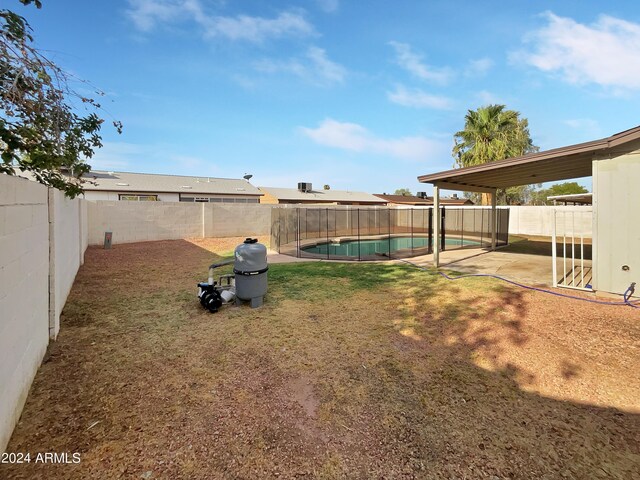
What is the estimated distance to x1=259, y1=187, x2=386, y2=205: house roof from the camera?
90.7ft

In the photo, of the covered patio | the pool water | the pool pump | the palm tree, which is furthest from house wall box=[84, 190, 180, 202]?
the palm tree

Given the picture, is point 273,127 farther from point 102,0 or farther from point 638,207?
point 638,207

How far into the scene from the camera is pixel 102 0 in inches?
217

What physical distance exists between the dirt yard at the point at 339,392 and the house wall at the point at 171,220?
8.83 metres

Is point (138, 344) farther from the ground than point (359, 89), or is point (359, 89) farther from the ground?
point (359, 89)

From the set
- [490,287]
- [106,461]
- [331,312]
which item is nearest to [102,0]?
[331,312]

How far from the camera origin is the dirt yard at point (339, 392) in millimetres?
1937

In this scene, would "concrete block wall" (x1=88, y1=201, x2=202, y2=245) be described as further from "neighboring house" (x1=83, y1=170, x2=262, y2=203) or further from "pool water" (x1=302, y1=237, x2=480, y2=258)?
"neighboring house" (x1=83, y1=170, x2=262, y2=203)

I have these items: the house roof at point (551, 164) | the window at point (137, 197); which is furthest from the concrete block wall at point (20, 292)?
the window at point (137, 197)

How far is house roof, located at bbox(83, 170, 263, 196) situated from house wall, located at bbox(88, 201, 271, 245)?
722cm

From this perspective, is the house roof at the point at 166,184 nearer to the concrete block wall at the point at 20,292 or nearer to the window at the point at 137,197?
the window at the point at 137,197

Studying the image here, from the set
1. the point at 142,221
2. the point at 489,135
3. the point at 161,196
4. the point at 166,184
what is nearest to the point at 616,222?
the point at 142,221

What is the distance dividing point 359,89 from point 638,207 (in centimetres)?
1063

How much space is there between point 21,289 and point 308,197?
26514 mm
